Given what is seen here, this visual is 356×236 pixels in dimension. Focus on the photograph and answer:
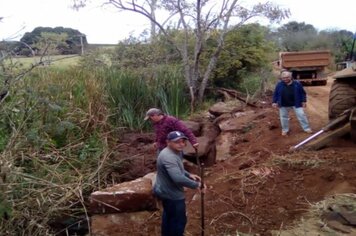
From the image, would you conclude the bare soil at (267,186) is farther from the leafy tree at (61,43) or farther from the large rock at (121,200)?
the leafy tree at (61,43)

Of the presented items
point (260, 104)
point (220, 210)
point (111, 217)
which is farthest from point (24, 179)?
point (260, 104)

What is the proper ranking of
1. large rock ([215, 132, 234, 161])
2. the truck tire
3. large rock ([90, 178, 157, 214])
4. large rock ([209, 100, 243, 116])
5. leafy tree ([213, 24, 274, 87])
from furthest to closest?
1. leafy tree ([213, 24, 274, 87])
2. large rock ([209, 100, 243, 116])
3. large rock ([215, 132, 234, 161])
4. the truck tire
5. large rock ([90, 178, 157, 214])

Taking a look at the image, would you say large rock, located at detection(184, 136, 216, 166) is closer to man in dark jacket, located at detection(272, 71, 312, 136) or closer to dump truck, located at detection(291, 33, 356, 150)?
man in dark jacket, located at detection(272, 71, 312, 136)

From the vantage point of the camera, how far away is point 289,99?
30.7 ft

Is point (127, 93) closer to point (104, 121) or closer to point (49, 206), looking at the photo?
point (104, 121)

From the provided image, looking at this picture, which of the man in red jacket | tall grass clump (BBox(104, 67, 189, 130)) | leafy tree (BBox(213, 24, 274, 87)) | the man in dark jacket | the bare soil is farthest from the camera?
leafy tree (BBox(213, 24, 274, 87))

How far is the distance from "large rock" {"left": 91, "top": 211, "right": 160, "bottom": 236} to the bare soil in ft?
0.12

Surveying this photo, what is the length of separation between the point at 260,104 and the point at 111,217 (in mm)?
8464

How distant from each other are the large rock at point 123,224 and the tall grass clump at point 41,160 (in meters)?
0.24

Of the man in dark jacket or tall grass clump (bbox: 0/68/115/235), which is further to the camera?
the man in dark jacket

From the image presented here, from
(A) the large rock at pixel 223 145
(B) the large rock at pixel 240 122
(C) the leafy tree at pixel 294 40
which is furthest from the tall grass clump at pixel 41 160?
(C) the leafy tree at pixel 294 40

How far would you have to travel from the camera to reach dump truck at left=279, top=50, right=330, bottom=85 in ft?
61.2

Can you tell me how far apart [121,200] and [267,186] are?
6.23ft

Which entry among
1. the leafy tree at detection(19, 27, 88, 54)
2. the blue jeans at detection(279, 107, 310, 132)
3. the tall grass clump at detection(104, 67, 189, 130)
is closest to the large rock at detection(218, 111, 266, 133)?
the blue jeans at detection(279, 107, 310, 132)
